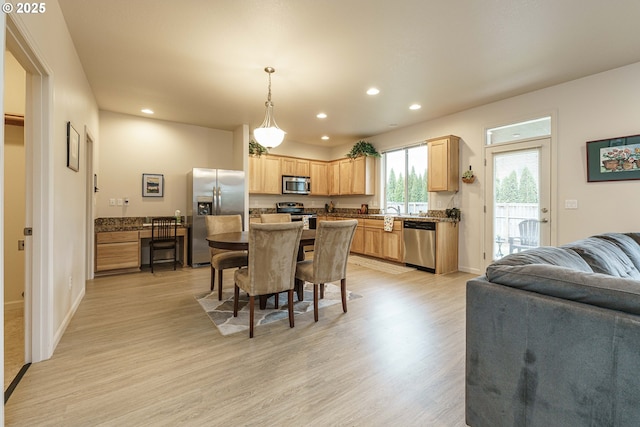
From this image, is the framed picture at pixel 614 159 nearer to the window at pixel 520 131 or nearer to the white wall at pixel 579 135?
the white wall at pixel 579 135

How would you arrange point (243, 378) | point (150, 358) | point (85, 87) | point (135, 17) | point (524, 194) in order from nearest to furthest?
point (243, 378)
point (150, 358)
point (135, 17)
point (85, 87)
point (524, 194)

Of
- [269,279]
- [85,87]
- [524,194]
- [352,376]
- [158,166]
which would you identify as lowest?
[352,376]

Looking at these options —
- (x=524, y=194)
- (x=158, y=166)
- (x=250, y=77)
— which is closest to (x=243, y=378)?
(x=250, y=77)

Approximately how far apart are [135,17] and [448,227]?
15.6 feet

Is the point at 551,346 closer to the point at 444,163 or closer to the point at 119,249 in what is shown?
the point at 444,163

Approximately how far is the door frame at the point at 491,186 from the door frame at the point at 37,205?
5161mm

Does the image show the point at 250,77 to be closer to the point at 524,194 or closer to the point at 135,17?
the point at 135,17

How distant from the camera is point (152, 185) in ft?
17.2

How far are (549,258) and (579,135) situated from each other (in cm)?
317

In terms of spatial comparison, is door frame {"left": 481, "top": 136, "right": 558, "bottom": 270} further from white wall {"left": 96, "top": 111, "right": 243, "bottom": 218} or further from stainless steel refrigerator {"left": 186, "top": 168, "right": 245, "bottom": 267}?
white wall {"left": 96, "top": 111, "right": 243, "bottom": 218}

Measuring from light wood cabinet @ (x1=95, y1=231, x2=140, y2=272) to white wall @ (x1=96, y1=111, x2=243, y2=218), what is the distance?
2.43ft

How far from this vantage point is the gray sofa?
992mm

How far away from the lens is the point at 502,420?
4.17ft

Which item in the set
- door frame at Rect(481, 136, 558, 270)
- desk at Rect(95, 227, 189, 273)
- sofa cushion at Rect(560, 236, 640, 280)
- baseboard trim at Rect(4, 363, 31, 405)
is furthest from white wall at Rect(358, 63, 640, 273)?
desk at Rect(95, 227, 189, 273)
